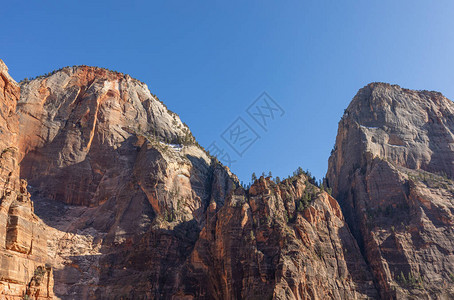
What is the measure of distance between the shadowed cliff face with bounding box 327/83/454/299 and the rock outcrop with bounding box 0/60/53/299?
65.3 meters

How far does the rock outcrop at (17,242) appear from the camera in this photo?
59.5 metres

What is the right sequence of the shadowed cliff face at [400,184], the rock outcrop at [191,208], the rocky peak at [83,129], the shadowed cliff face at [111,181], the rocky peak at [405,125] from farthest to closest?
the rocky peak at [405,125] < the rocky peak at [83,129] < the shadowed cliff face at [400,184] < the shadowed cliff face at [111,181] < the rock outcrop at [191,208]

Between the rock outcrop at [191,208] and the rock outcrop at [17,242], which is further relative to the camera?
the rock outcrop at [191,208]

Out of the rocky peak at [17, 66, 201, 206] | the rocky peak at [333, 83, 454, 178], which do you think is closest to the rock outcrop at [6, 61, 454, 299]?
the rocky peak at [17, 66, 201, 206]

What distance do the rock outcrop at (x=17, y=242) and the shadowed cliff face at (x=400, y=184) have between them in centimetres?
6529

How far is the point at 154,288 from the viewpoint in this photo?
92.7 m

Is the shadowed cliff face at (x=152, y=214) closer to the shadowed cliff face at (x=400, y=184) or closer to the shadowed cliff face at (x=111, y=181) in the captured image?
the shadowed cliff face at (x=111, y=181)

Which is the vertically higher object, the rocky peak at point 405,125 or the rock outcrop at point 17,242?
the rocky peak at point 405,125

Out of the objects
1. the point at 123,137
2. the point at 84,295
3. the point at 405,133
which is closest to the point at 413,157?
the point at 405,133

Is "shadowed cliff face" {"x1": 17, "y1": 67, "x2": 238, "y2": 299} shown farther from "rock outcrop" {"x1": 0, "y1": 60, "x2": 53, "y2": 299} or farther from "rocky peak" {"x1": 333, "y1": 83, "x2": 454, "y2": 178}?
"rocky peak" {"x1": 333, "y1": 83, "x2": 454, "y2": 178}

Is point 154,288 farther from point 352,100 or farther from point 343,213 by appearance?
point 352,100

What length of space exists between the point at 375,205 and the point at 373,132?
29.7 metres

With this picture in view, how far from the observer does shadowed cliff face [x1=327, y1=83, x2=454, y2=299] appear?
9944 centimetres

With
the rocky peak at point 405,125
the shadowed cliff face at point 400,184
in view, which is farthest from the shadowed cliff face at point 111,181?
the rocky peak at point 405,125
